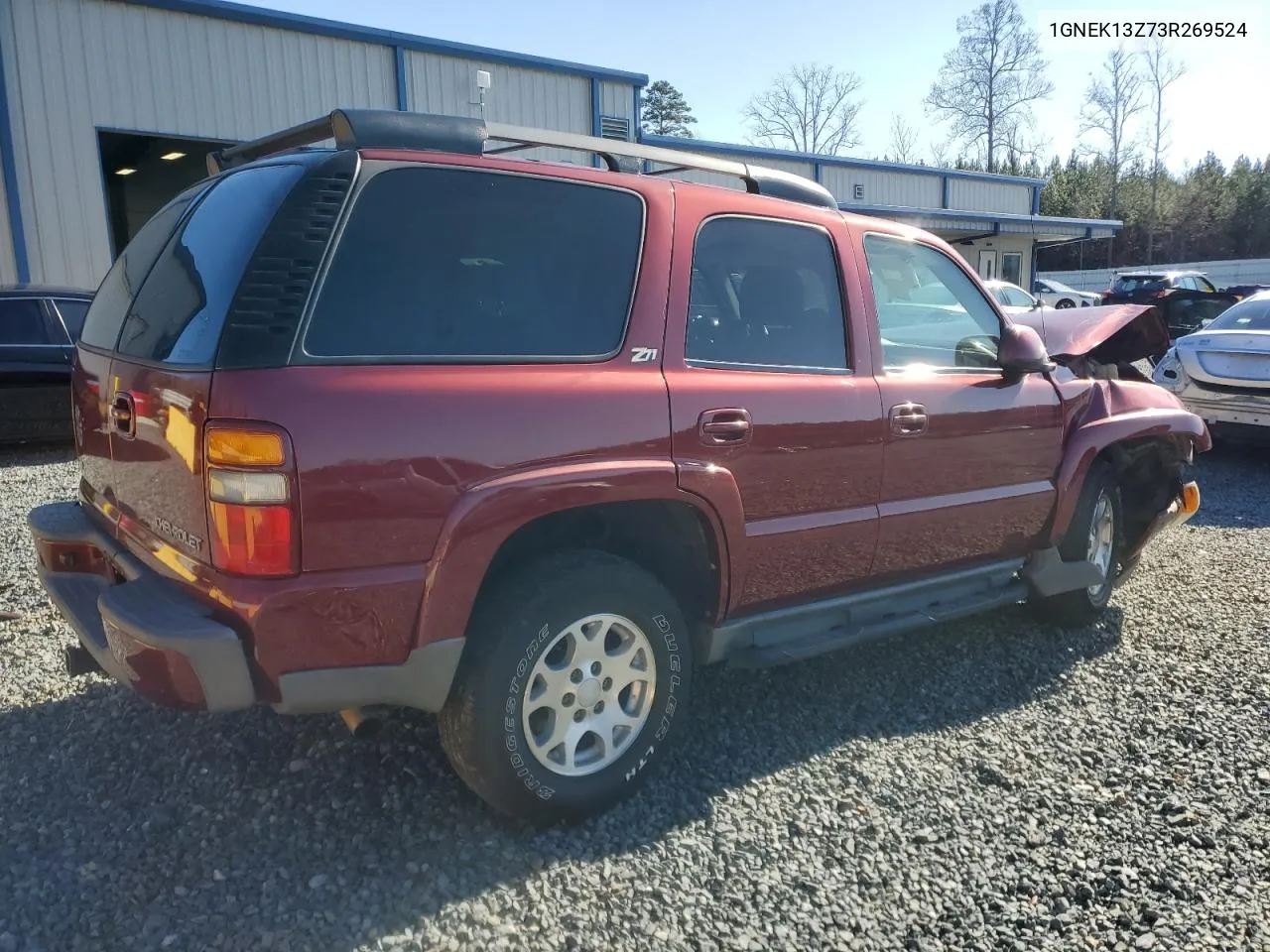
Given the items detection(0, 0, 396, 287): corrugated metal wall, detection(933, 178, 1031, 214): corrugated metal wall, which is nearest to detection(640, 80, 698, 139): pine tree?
detection(933, 178, 1031, 214): corrugated metal wall

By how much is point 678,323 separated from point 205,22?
12.8m

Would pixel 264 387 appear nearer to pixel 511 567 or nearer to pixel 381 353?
pixel 381 353

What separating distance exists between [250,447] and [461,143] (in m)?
1.05

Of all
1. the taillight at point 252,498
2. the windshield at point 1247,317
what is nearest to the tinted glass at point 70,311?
the taillight at point 252,498

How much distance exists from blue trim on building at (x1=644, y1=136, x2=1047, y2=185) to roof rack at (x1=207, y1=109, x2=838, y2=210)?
15.2 m

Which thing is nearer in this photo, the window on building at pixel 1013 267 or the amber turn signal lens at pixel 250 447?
the amber turn signal lens at pixel 250 447

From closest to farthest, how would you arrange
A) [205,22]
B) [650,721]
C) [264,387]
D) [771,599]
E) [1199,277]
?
1. [264,387]
2. [650,721]
3. [771,599]
4. [205,22]
5. [1199,277]

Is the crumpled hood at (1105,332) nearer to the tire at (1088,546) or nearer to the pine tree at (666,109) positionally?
the tire at (1088,546)

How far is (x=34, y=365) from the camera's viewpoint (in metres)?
8.50

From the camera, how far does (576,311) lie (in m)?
2.81

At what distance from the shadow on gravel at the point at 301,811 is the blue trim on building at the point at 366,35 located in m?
12.0

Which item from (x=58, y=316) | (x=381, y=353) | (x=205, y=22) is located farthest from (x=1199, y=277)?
(x=381, y=353)

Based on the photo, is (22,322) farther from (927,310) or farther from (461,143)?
(927,310)

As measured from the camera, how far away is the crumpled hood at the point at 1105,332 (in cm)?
479
